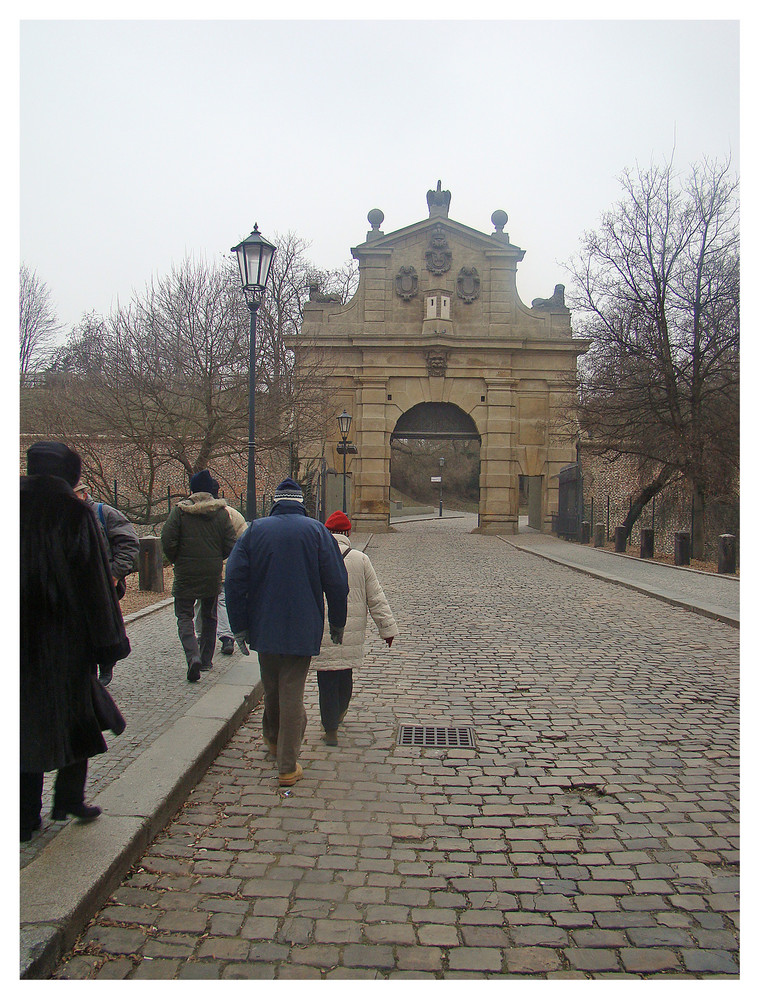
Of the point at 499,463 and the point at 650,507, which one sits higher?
the point at 499,463

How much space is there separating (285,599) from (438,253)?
2913 centimetres

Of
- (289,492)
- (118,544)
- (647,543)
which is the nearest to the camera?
(289,492)

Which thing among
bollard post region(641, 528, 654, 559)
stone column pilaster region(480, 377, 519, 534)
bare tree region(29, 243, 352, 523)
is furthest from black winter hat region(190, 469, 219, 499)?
stone column pilaster region(480, 377, 519, 534)

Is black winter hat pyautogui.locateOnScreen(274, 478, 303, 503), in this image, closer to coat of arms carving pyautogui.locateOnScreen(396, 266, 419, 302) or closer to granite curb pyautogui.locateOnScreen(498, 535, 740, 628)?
granite curb pyautogui.locateOnScreen(498, 535, 740, 628)

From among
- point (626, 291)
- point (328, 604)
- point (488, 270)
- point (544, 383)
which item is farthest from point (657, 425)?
point (328, 604)

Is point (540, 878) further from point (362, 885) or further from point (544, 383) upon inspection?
point (544, 383)

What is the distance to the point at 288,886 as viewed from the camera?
123 inches

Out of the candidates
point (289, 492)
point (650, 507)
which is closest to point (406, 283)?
point (650, 507)

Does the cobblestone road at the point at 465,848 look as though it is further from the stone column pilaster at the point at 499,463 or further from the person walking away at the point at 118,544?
the stone column pilaster at the point at 499,463

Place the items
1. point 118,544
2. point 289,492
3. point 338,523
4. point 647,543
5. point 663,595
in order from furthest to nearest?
point 647,543
point 663,595
point 118,544
point 338,523
point 289,492

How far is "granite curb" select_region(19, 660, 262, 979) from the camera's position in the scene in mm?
2637

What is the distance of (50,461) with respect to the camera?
3299 mm

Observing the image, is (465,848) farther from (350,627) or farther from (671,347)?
(671,347)

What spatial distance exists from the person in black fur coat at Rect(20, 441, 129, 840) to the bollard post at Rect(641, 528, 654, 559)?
17.4m
